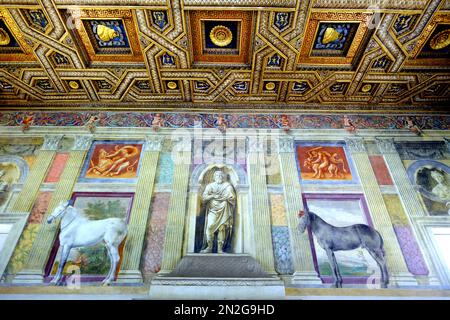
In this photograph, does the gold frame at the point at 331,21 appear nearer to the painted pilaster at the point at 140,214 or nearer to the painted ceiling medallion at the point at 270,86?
the painted ceiling medallion at the point at 270,86

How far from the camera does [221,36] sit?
652cm

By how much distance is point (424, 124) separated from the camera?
750 cm

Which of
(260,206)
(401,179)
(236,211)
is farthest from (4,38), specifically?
(401,179)

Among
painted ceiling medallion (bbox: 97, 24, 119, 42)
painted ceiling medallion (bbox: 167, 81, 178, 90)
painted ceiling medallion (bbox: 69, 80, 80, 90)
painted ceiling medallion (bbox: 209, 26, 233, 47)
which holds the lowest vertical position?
painted ceiling medallion (bbox: 69, 80, 80, 90)

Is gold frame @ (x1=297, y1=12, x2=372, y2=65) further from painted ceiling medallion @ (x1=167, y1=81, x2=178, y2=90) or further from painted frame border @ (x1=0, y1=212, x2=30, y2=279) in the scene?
painted frame border @ (x1=0, y1=212, x2=30, y2=279)

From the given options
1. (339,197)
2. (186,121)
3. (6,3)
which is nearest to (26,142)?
(6,3)

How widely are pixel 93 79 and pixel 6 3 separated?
1.96 meters

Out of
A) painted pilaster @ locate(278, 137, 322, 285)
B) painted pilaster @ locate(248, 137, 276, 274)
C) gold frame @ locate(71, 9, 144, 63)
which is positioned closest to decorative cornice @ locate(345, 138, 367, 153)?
painted pilaster @ locate(278, 137, 322, 285)

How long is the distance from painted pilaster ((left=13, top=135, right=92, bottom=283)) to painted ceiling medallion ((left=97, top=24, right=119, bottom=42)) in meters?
2.13

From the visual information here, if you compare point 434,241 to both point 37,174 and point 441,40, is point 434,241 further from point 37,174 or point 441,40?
point 37,174

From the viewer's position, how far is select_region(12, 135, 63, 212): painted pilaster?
6121mm

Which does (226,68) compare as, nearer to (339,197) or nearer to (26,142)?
(339,197)
